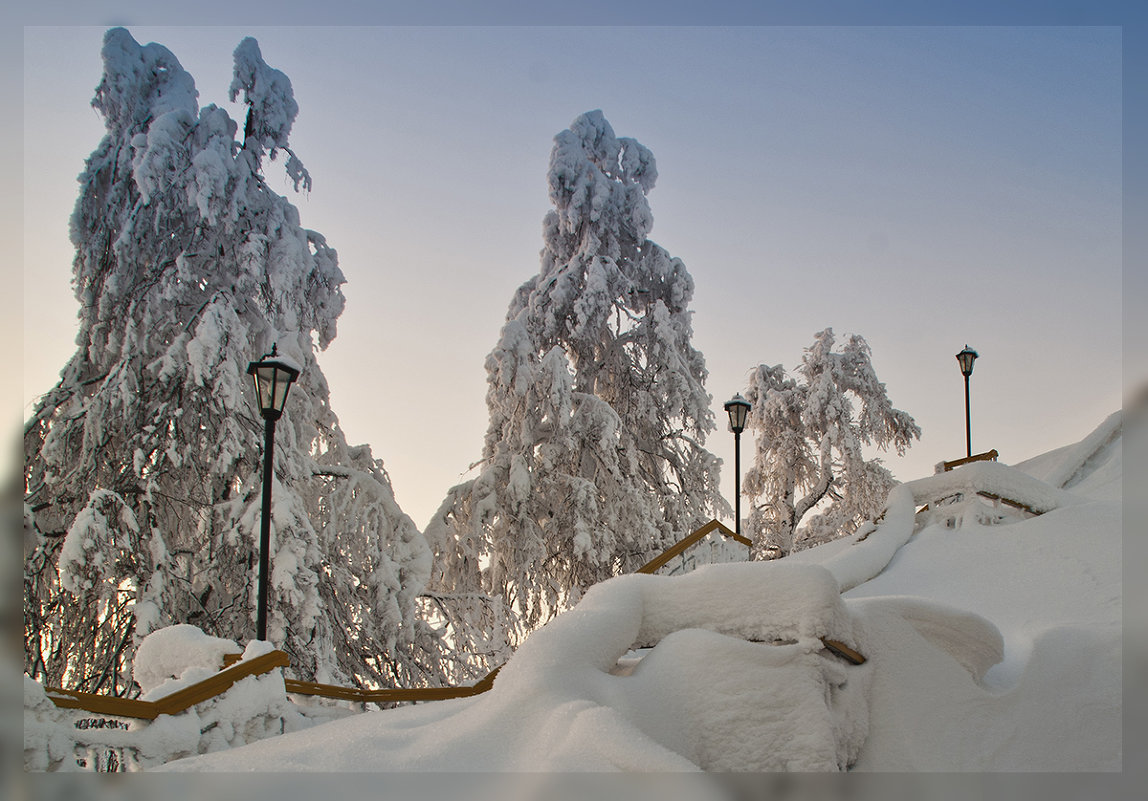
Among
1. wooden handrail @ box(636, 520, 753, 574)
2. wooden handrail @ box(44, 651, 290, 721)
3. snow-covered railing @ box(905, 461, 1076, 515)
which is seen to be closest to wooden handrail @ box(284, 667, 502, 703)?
wooden handrail @ box(44, 651, 290, 721)

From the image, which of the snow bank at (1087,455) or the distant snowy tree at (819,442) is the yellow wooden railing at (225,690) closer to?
the snow bank at (1087,455)

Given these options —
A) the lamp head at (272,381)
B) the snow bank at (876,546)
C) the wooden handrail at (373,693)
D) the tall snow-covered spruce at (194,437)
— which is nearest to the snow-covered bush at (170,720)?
the wooden handrail at (373,693)

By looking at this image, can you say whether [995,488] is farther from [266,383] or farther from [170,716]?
[170,716]

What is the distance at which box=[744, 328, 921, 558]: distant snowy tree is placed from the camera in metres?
23.7

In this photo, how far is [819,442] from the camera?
80.0 ft

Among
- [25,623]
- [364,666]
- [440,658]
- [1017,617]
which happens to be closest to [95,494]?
[25,623]

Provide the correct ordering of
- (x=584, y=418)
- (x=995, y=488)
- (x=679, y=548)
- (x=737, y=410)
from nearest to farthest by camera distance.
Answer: (x=679, y=548), (x=995, y=488), (x=737, y=410), (x=584, y=418)

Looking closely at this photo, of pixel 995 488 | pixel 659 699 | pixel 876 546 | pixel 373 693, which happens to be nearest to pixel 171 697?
pixel 373 693

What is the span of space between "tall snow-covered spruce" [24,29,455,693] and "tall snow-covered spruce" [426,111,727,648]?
96.4 inches

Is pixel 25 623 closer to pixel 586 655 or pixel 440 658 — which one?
pixel 440 658

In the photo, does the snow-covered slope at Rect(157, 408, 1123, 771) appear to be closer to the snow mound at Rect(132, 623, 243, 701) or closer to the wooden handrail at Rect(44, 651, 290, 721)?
the wooden handrail at Rect(44, 651, 290, 721)

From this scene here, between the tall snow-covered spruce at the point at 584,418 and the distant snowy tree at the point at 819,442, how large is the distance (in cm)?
422

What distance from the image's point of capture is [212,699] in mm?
5508

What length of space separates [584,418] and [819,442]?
8.30 m
